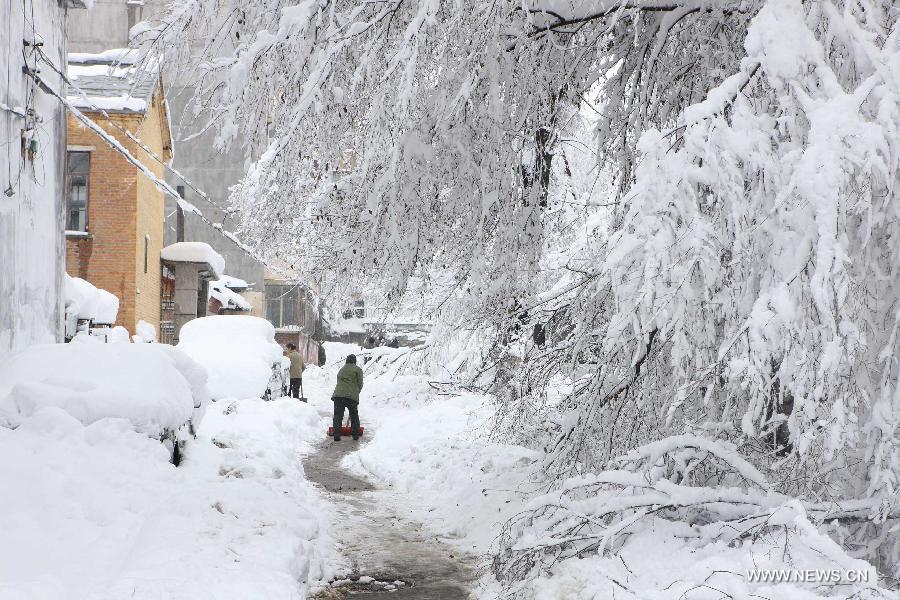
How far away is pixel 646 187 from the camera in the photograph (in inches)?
134

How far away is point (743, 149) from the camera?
3.37m

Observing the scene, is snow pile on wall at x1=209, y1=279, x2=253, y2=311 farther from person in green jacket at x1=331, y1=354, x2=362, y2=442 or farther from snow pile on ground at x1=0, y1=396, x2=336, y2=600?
snow pile on ground at x1=0, y1=396, x2=336, y2=600

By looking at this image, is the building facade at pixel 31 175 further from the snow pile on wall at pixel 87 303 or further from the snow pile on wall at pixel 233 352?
the snow pile on wall at pixel 233 352

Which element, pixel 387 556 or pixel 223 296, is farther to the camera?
pixel 223 296

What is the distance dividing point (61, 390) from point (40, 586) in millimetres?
2810

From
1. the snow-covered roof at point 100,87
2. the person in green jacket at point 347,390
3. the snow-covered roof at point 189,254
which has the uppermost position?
the snow-covered roof at point 100,87

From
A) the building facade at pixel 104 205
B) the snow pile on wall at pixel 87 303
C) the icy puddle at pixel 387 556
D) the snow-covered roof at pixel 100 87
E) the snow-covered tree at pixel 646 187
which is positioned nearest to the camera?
the snow-covered tree at pixel 646 187

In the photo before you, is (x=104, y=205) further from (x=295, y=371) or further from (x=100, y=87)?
(x=295, y=371)

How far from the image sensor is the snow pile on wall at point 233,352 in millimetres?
17656

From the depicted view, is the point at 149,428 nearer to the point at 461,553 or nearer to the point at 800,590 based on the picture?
the point at 461,553

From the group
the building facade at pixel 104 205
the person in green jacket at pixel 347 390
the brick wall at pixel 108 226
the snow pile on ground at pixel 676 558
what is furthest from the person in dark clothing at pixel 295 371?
the snow pile on ground at pixel 676 558

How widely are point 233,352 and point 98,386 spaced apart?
38.4 feet

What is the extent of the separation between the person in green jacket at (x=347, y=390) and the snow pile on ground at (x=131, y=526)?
7.23 metres

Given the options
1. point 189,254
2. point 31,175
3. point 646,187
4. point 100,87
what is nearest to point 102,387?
point 31,175
